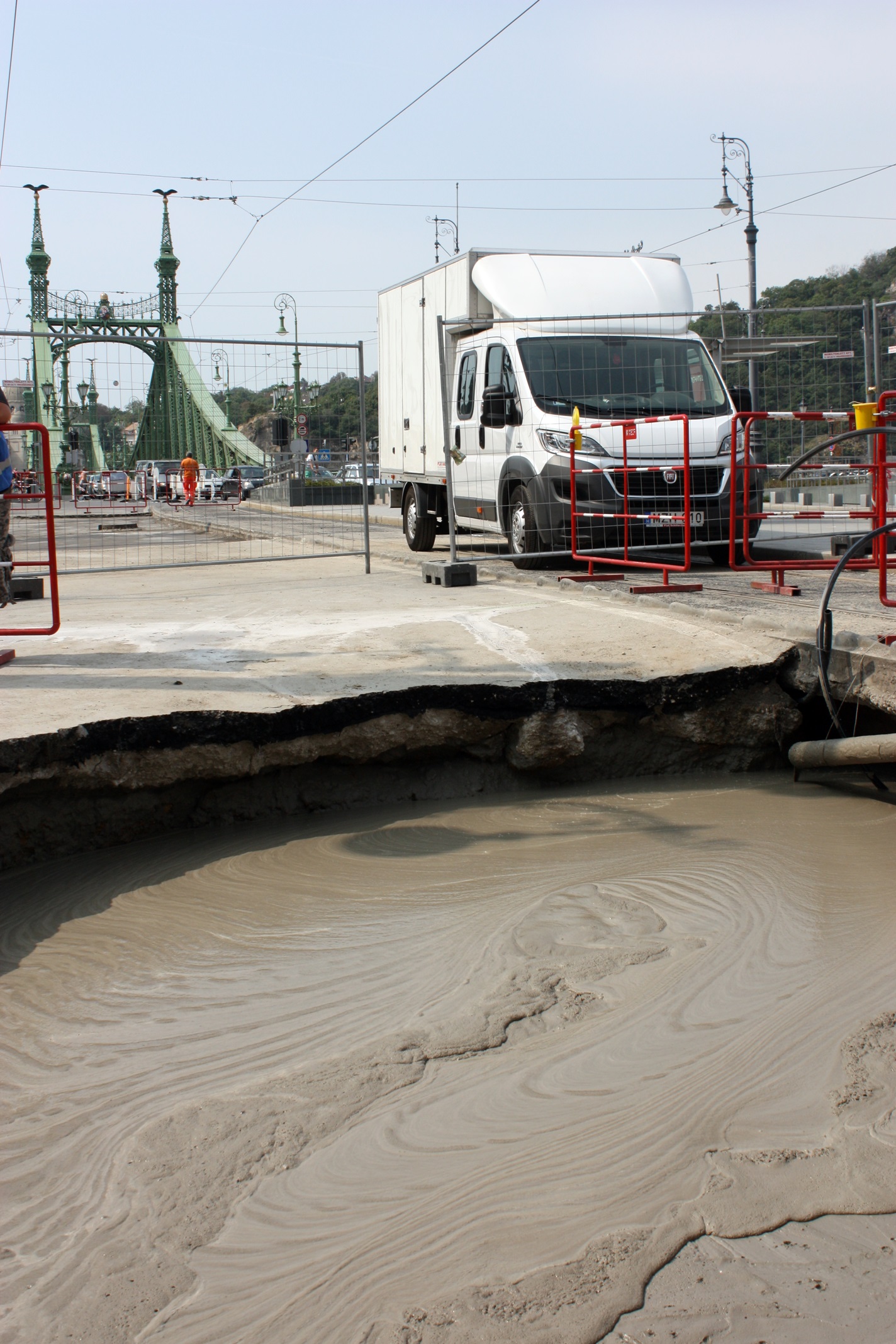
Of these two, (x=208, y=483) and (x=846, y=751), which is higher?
(x=208, y=483)

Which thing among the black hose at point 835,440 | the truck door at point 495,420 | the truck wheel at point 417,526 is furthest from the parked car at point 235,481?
the black hose at point 835,440

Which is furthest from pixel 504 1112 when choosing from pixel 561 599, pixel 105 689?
pixel 561 599


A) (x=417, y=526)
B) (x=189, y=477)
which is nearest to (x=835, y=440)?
(x=417, y=526)

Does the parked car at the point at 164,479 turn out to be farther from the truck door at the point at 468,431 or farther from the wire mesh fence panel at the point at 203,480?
the truck door at the point at 468,431

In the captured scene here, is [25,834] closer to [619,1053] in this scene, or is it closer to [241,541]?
[619,1053]

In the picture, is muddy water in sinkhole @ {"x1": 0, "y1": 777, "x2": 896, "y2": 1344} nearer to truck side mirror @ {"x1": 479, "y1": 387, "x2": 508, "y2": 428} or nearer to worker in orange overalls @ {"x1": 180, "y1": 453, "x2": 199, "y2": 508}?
truck side mirror @ {"x1": 479, "y1": 387, "x2": 508, "y2": 428}

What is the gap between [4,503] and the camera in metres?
5.85

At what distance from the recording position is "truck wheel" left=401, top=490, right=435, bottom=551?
39.4 feet

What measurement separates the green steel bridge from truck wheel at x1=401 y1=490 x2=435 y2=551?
204 cm

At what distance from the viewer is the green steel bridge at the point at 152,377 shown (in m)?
12.4

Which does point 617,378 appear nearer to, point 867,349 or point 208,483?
point 867,349

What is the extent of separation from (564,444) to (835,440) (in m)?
4.00

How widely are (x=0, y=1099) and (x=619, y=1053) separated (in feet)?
5.07

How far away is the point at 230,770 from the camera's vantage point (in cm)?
427
